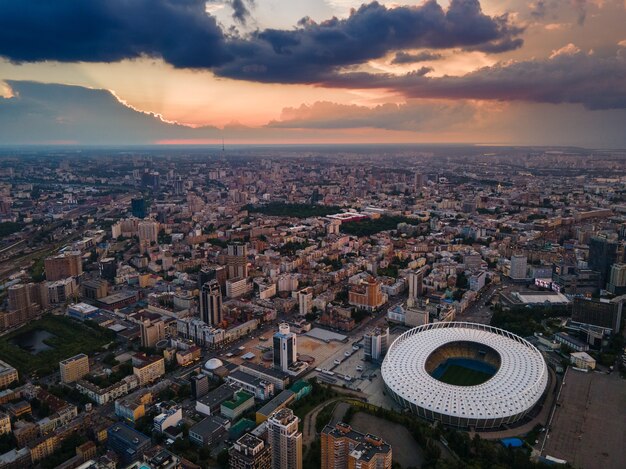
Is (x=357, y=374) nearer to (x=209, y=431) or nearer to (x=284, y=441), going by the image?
(x=209, y=431)

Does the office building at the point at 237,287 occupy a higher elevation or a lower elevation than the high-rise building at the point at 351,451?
lower

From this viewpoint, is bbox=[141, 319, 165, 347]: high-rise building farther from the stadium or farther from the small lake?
the stadium

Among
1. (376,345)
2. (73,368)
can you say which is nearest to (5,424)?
(73,368)

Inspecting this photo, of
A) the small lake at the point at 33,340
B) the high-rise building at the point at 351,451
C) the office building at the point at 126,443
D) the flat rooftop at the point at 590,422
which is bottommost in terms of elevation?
the small lake at the point at 33,340

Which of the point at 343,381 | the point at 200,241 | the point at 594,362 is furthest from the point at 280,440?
the point at 200,241

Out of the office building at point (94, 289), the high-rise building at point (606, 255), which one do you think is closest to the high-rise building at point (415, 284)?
the high-rise building at point (606, 255)

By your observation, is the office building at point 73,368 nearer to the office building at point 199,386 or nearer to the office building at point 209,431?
the office building at point 199,386
